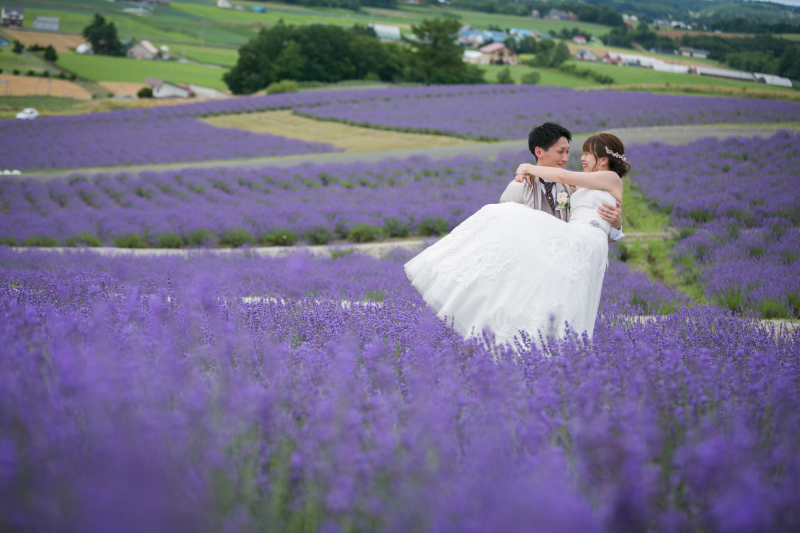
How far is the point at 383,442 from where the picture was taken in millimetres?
1086

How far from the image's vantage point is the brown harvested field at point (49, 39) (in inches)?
758

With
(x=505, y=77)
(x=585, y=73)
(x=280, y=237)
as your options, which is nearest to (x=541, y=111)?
(x=585, y=73)

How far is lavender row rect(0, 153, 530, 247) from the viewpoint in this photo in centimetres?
787

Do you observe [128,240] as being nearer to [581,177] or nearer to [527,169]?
[527,169]

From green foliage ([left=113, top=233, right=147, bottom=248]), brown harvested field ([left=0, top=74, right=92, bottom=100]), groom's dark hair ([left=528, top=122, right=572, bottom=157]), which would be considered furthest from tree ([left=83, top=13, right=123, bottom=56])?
groom's dark hair ([left=528, top=122, right=572, bottom=157])

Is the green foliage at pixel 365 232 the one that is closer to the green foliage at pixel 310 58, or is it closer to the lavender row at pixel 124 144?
the lavender row at pixel 124 144

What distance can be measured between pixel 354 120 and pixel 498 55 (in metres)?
18.1

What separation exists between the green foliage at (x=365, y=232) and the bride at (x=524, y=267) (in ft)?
14.7

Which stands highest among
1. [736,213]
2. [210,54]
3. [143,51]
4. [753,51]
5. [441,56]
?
[441,56]

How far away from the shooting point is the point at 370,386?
192 centimetres

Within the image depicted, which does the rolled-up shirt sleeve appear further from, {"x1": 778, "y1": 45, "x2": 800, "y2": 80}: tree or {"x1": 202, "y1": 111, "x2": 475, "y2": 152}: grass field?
{"x1": 202, "y1": 111, "x2": 475, "y2": 152}: grass field

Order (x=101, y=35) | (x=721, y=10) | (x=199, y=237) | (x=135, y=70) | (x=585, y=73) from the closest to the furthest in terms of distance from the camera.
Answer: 1. (x=199, y=237)
2. (x=721, y=10)
3. (x=585, y=73)
4. (x=101, y=35)
5. (x=135, y=70)

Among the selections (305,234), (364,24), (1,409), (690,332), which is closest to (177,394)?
(1,409)

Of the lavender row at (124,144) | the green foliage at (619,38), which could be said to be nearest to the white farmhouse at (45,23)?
the lavender row at (124,144)
